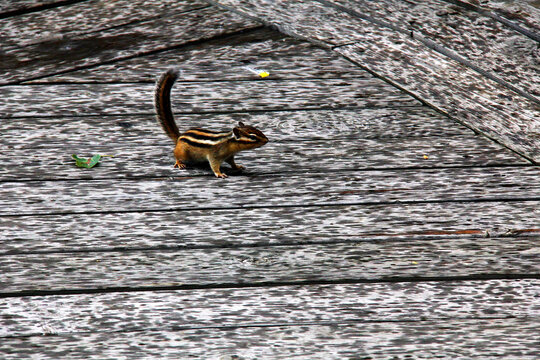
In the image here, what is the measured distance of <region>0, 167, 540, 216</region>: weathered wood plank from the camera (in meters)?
2.41

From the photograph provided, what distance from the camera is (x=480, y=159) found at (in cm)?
270

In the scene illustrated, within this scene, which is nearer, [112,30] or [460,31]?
[460,31]

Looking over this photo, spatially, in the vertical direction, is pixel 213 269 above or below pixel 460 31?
below

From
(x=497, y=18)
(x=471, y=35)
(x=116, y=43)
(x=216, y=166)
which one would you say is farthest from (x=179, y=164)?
(x=497, y=18)

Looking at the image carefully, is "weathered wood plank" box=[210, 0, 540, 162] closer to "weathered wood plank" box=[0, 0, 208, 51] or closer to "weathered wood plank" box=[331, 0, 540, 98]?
"weathered wood plank" box=[331, 0, 540, 98]

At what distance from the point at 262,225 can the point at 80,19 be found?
2.02 meters

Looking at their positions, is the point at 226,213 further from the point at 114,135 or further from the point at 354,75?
the point at 354,75

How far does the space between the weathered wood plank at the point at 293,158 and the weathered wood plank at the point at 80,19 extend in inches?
43.6

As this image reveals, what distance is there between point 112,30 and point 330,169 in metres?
1.58

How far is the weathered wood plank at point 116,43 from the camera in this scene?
3426 millimetres

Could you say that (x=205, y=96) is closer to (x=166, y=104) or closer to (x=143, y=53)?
(x=166, y=104)

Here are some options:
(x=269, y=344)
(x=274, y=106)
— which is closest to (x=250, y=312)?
(x=269, y=344)

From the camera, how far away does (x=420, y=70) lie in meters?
3.25

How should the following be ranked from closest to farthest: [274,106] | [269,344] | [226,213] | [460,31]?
[269,344] → [226,213] → [274,106] → [460,31]
